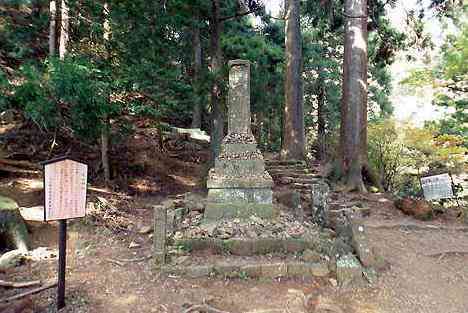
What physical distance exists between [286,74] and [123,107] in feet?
19.0

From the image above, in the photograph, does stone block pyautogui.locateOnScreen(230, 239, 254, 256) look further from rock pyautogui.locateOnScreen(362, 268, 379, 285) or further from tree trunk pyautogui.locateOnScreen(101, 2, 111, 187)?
tree trunk pyautogui.locateOnScreen(101, 2, 111, 187)

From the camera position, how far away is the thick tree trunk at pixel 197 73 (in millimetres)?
9492

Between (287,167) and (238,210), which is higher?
(287,167)

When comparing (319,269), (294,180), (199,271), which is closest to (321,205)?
(319,269)

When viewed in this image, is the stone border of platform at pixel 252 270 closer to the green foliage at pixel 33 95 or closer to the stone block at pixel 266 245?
the stone block at pixel 266 245

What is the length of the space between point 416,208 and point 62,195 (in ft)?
22.7

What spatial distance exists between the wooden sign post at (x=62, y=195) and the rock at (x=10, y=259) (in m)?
1.42

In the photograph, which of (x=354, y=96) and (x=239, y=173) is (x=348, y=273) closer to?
(x=239, y=173)

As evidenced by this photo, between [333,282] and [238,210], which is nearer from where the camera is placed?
[333,282]

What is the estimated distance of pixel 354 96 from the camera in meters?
9.26

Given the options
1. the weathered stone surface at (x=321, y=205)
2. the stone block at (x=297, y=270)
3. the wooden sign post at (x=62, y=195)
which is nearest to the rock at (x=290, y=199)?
the weathered stone surface at (x=321, y=205)

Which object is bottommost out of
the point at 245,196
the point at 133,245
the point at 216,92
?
the point at 133,245

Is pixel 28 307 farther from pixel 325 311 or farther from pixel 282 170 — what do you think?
pixel 282 170

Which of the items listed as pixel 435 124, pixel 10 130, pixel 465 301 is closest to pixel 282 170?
pixel 435 124
